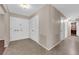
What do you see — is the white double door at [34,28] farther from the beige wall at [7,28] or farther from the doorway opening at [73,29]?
the doorway opening at [73,29]

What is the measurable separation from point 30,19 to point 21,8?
0.25 m

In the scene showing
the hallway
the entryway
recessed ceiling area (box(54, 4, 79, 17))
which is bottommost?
the hallway

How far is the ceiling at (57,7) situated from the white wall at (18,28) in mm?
131

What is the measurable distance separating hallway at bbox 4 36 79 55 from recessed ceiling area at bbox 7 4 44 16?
470 mm

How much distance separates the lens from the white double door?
1631mm

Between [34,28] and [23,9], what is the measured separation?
1.20ft

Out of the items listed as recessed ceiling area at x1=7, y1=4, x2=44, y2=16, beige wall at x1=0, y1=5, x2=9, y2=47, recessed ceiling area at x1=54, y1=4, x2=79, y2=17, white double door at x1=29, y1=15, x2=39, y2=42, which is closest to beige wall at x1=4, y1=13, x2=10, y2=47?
beige wall at x1=0, y1=5, x2=9, y2=47

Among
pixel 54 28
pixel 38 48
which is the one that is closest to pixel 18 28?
pixel 38 48

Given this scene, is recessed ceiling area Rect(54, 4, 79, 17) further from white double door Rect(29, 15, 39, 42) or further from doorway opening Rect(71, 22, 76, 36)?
white double door Rect(29, 15, 39, 42)

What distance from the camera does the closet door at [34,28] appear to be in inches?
64.2

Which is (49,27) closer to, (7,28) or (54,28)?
(54,28)

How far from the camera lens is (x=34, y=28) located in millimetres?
1641

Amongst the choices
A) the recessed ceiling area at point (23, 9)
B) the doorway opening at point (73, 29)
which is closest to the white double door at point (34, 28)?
the recessed ceiling area at point (23, 9)
